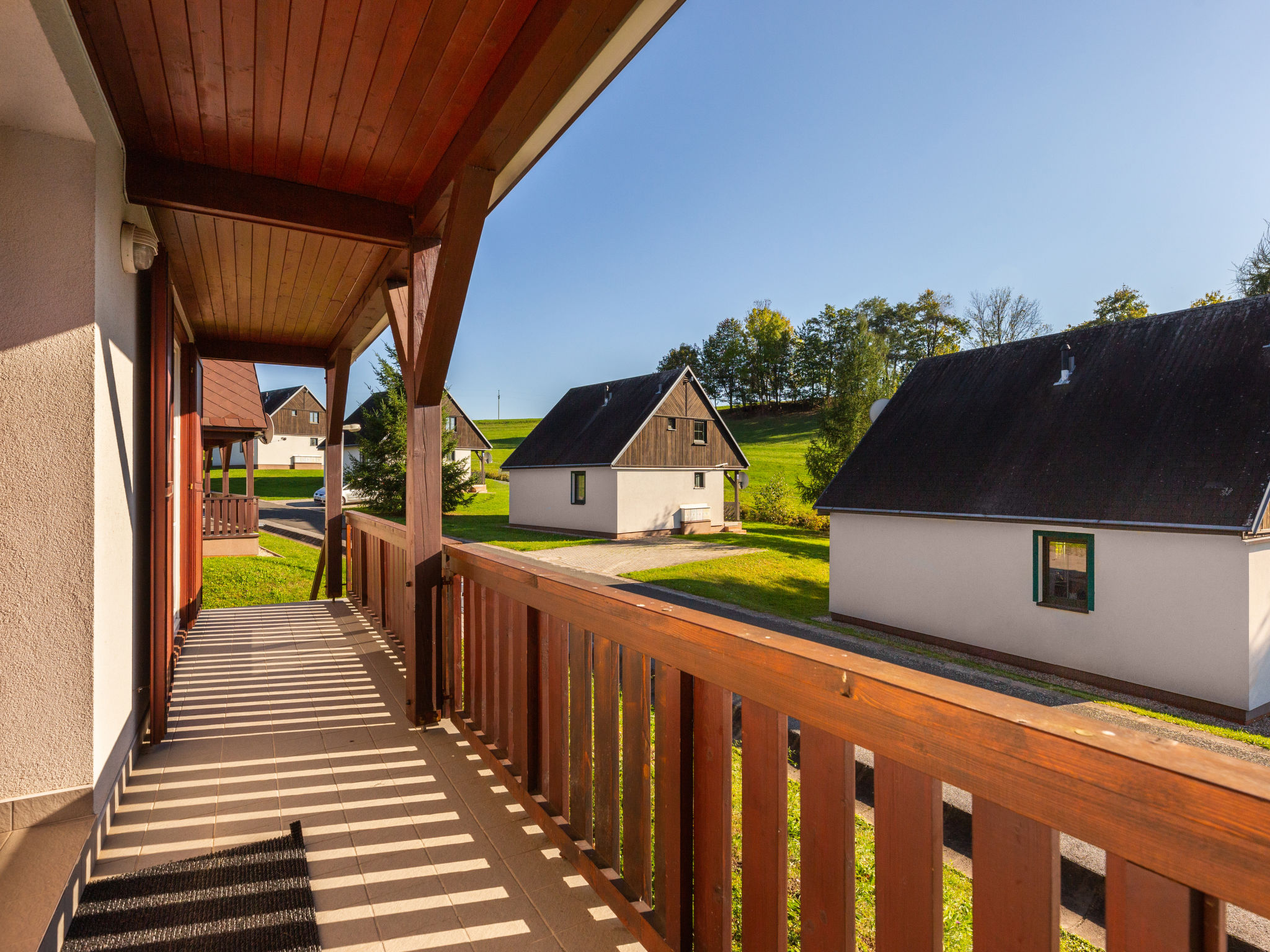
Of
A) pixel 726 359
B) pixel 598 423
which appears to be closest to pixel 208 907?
pixel 598 423

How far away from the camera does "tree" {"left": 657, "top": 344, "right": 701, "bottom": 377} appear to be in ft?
184

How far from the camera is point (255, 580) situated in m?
10.3

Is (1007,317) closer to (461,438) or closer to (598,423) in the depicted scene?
(598,423)

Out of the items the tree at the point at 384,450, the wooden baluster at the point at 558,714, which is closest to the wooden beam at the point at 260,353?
the wooden baluster at the point at 558,714

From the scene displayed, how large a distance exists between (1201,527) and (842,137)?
17.1m

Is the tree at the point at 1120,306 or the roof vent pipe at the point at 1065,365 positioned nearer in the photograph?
the roof vent pipe at the point at 1065,365

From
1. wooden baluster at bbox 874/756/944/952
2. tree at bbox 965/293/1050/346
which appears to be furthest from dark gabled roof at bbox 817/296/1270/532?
tree at bbox 965/293/1050/346

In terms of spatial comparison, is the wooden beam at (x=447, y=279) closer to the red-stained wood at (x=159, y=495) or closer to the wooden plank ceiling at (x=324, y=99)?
the wooden plank ceiling at (x=324, y=99)

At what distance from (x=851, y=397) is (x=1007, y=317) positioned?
15.6 meters

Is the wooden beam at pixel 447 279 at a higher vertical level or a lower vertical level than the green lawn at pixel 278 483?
higher

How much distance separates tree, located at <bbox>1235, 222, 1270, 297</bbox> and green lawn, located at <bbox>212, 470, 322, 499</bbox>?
131 ft

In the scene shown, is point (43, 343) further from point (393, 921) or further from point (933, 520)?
point (933, 520)

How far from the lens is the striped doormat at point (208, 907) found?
1.83 metres

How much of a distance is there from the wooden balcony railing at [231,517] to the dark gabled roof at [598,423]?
10494 mm
